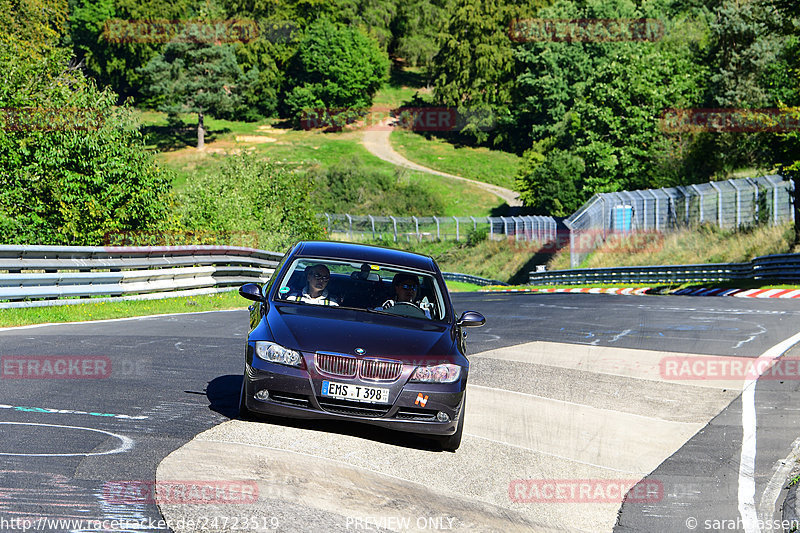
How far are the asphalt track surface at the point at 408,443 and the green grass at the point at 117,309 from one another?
5.97 ft

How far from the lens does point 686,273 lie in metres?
37.5

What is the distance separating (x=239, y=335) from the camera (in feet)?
47.9

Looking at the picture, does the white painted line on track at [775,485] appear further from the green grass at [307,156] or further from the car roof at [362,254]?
the green grass at [307,156]

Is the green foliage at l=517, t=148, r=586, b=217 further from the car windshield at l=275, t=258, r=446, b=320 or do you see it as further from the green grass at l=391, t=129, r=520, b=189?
the car windshield at l=275, t=258, r=446, b=320

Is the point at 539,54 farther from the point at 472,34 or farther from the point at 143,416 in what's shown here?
the point at 143,416

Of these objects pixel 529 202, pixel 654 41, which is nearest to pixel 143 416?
pixel 529 202

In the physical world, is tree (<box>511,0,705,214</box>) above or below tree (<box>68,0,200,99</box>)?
below

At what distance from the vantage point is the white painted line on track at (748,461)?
250 inches

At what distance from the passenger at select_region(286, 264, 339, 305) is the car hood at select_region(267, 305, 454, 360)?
0.17 metres

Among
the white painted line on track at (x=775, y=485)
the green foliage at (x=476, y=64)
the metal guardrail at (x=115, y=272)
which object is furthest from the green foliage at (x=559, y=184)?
the white painted line on track at (x=775, y=485)

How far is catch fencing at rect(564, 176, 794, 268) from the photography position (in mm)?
39938

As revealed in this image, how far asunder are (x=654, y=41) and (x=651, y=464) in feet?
232

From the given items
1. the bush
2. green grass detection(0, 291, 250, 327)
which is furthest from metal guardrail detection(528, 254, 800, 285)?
the bush

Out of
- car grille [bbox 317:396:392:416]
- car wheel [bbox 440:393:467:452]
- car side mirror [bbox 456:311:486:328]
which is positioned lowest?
car wheel [bbox 440:393:467:452]
